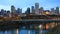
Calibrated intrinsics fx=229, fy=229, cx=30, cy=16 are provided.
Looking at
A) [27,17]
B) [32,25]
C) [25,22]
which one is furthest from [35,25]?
[27,17]

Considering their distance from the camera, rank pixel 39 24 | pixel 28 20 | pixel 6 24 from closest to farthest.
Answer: pixel 39 24 < pixel 28 20 < pixel 6 24

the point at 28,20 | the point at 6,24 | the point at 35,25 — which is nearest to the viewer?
the point at 35,25

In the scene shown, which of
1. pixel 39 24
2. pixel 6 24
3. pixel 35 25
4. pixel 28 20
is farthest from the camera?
pixel 6 24

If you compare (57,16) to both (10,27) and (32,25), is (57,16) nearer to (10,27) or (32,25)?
(32,25)

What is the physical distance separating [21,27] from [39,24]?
6152 millimetres

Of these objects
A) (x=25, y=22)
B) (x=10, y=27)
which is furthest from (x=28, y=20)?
(x=10, y=27)

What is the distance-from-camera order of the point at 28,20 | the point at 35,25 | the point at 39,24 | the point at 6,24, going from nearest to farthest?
1. the point at 39,24
2. the point at 35,25
3. the point at 28,20
4. the point at 6,24

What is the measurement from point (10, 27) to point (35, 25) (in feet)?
14.4

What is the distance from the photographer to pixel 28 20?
31.8 meters

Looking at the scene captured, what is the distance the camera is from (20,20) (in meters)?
33.6

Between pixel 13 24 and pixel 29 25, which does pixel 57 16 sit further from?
pixel 13 24

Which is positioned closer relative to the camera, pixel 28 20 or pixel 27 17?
pixel 28 20

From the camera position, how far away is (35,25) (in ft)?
97.9

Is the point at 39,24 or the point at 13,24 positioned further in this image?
the point at 13,24
